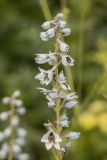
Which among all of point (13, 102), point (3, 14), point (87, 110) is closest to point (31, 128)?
point (87, 110)

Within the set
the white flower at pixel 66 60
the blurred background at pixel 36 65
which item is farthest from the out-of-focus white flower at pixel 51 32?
the blurred background at pixel 36 65

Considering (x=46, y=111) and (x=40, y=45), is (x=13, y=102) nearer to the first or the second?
(x=46, y=111)

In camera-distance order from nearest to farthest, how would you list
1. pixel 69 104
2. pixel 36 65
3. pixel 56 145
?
pixel 56 145 < pixel 69 104 < pixel 36 65

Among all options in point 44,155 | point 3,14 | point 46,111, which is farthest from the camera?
point 3,14

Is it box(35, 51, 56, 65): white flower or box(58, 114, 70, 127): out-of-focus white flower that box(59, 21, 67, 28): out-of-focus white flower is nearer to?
Answer: box(35, 51, 56, 65): white flower

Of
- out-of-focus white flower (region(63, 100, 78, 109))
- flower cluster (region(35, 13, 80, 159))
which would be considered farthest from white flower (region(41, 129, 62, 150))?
out-of-focus white flower (region(63, 100, 78, 109))

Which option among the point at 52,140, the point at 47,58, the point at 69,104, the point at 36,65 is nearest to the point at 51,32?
the point at 47,58

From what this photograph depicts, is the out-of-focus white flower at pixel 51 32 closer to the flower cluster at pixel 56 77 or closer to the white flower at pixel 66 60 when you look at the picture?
the flower cluster at pixel 56 77

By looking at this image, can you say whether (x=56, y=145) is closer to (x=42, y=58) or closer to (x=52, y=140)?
(x=52, y=140)

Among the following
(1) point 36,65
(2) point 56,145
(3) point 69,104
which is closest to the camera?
(2) point 56,145
